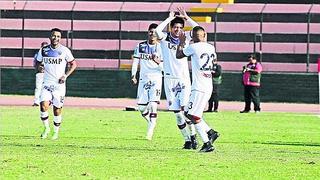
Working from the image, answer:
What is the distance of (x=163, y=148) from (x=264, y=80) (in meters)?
26.0

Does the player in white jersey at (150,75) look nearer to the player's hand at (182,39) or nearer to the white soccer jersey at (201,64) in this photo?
the player's hand at (182,39)

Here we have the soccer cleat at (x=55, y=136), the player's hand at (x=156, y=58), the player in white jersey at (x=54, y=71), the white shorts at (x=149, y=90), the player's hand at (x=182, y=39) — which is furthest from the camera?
the white shorts at (x=149, y=90)

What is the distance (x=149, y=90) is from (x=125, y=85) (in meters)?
23.4

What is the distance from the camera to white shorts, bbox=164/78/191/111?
20344 mm

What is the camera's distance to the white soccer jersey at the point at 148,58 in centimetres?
2272

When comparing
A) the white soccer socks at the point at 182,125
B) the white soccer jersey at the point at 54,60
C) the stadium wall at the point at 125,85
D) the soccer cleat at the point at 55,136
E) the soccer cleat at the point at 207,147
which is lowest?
the stadium wall at the point at 125,85

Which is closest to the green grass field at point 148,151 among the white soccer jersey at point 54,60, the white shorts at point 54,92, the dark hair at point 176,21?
the white shorts at point 54,92

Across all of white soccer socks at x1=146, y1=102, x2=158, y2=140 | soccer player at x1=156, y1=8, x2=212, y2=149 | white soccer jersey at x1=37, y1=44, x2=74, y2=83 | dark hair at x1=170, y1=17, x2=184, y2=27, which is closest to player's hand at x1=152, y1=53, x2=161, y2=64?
white soccer socks at x1=146, y1=102, x2=158, y2=140

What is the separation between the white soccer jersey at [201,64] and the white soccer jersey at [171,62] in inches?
57.7

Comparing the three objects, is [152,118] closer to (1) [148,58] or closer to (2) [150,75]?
(2) [150,75]

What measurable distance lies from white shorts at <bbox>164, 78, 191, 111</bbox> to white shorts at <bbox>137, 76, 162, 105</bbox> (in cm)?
229

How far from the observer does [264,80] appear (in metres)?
45.3

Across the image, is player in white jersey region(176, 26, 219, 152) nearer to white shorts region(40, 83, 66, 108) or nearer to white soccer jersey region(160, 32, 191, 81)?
white soccer jersey region(160, 32, 191, 81)

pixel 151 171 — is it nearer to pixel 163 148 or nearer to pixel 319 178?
→ pixel 319 178
